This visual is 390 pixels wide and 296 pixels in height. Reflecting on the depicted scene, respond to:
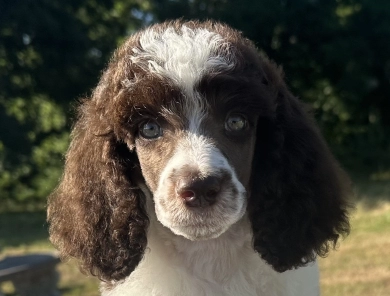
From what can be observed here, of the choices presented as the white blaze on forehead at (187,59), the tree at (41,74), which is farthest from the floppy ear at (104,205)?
the tree at (41,74)

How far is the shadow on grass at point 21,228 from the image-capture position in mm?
12484

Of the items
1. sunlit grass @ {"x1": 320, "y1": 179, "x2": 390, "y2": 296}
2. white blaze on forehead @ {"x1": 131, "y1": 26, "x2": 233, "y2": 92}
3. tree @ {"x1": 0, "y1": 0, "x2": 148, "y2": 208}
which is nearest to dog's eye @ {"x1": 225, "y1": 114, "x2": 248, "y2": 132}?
white blaze on forehead @ {"x1": 131, "y1": 26, "x2": 233, "y2": 92}

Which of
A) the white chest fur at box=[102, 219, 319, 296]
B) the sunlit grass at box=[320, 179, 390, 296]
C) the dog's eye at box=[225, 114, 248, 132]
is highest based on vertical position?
the dog's eye at box=[225, 114, 248, 132]

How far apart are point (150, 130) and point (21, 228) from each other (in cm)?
1221

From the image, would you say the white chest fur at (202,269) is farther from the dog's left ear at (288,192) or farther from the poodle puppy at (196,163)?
the dog's left ear at (288,192)

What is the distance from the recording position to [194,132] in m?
2.88

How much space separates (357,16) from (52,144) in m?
10.3

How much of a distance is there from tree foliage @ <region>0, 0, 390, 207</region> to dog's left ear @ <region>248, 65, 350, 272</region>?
13.0 m

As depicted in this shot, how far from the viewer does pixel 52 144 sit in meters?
19.5

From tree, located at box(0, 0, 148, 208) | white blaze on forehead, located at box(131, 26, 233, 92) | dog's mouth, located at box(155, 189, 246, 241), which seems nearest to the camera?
dog's mouth, located at box(155, 189, 246, 241)

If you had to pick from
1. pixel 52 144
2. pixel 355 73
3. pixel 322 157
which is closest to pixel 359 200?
pixel 355 73

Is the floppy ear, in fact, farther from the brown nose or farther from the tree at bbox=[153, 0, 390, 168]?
the tree at bbox=[153, 0, 390, 168]

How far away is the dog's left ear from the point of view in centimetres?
310

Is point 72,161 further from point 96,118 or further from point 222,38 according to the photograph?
point 222,38
